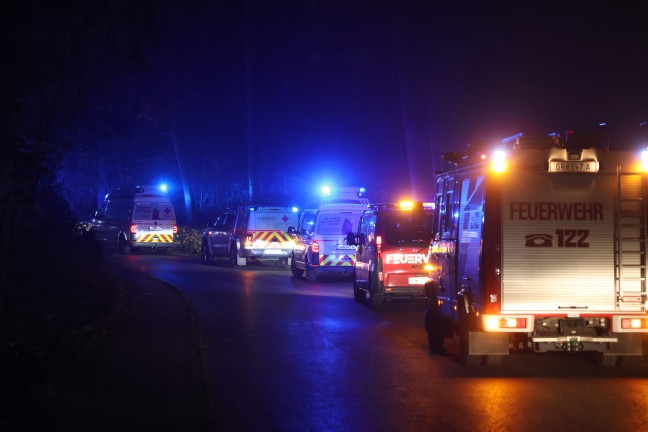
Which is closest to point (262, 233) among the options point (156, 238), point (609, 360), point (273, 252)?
point (273, 252)

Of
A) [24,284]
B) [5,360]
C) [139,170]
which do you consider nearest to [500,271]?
[5,360]

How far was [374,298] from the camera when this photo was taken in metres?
18.2

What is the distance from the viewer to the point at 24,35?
9.80 m

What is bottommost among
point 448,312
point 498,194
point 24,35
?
point 448,312

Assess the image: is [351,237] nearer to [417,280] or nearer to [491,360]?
[417,280]

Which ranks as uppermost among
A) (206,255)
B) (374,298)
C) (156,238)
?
(156,238)

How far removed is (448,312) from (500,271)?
184cm

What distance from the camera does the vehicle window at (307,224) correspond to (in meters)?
24.3

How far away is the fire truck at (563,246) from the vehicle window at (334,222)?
43.8ft

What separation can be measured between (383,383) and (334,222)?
1375cm

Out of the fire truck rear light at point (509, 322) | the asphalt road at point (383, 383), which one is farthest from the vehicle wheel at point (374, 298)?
the fire truck rear light at point (509, 322)

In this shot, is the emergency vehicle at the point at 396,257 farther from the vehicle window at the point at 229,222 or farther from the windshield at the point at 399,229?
the vehicle window at the point at 229,222

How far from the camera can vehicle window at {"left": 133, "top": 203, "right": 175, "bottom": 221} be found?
122 feet

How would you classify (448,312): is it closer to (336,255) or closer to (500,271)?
(500,271)
